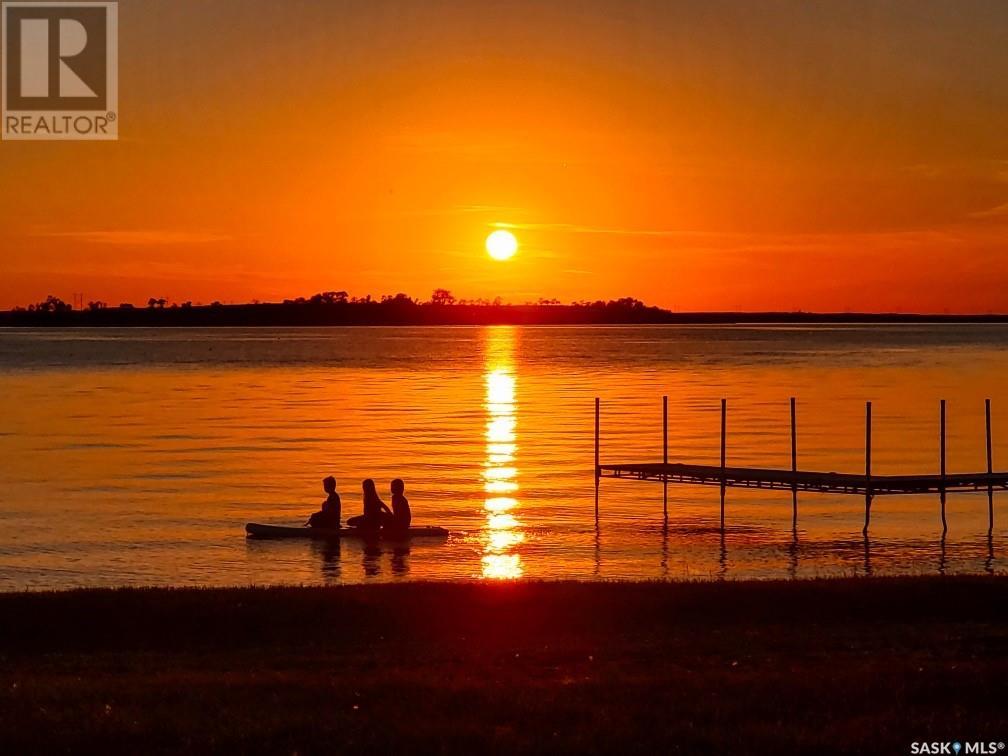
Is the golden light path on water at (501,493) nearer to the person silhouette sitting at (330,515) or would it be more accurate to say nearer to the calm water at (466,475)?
the calm water at (466,475)

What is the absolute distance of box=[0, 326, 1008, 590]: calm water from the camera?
2967 centimetres

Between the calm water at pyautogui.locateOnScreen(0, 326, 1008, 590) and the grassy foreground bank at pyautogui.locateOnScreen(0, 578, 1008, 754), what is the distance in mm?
7665

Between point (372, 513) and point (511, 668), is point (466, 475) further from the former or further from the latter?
point (511, 668)

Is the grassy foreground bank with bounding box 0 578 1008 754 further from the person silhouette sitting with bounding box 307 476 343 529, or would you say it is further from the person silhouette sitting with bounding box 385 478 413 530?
the person silhouette sitting with bounding box 307 476 343 529

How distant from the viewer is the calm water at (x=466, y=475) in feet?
97.3

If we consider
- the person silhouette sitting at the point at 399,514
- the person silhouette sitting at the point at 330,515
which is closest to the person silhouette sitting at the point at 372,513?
the person silhouette sitting at the point at 399,514

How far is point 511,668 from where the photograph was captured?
13.5 meters

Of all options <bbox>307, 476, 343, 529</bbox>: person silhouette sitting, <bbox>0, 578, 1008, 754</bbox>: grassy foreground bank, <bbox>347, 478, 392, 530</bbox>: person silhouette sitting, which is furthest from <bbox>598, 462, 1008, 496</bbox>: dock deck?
<bbox>0, 578, 1008, 754</bbox>: grassy foreground bank

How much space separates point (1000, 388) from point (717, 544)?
71969 mm

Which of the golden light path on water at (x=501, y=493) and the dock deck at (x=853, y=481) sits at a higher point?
the dock deck at (x=853, y=481)

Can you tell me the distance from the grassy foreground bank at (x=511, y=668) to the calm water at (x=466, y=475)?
7.67 m

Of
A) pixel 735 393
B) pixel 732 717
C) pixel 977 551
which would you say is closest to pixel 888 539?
pixel 977 551

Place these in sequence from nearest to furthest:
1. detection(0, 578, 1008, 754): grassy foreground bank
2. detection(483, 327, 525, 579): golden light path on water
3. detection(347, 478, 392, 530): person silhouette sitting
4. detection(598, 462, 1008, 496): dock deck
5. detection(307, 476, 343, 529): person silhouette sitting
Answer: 1. detection(0, 578, 1008, 754): grassy foreground bank
2. detection(483, 327, 525, 579): golden light path on water
3. detection(347, 478, 392, 530): person silhouette sitting
4. detection(307, 476, 343, 529): person silhouette sitting
5. detection(598, 462, 1008, 496): dock deck

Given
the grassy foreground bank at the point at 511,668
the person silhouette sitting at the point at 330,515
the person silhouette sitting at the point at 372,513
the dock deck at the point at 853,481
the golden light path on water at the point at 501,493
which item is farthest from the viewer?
the dock deck at the point at 853,481
